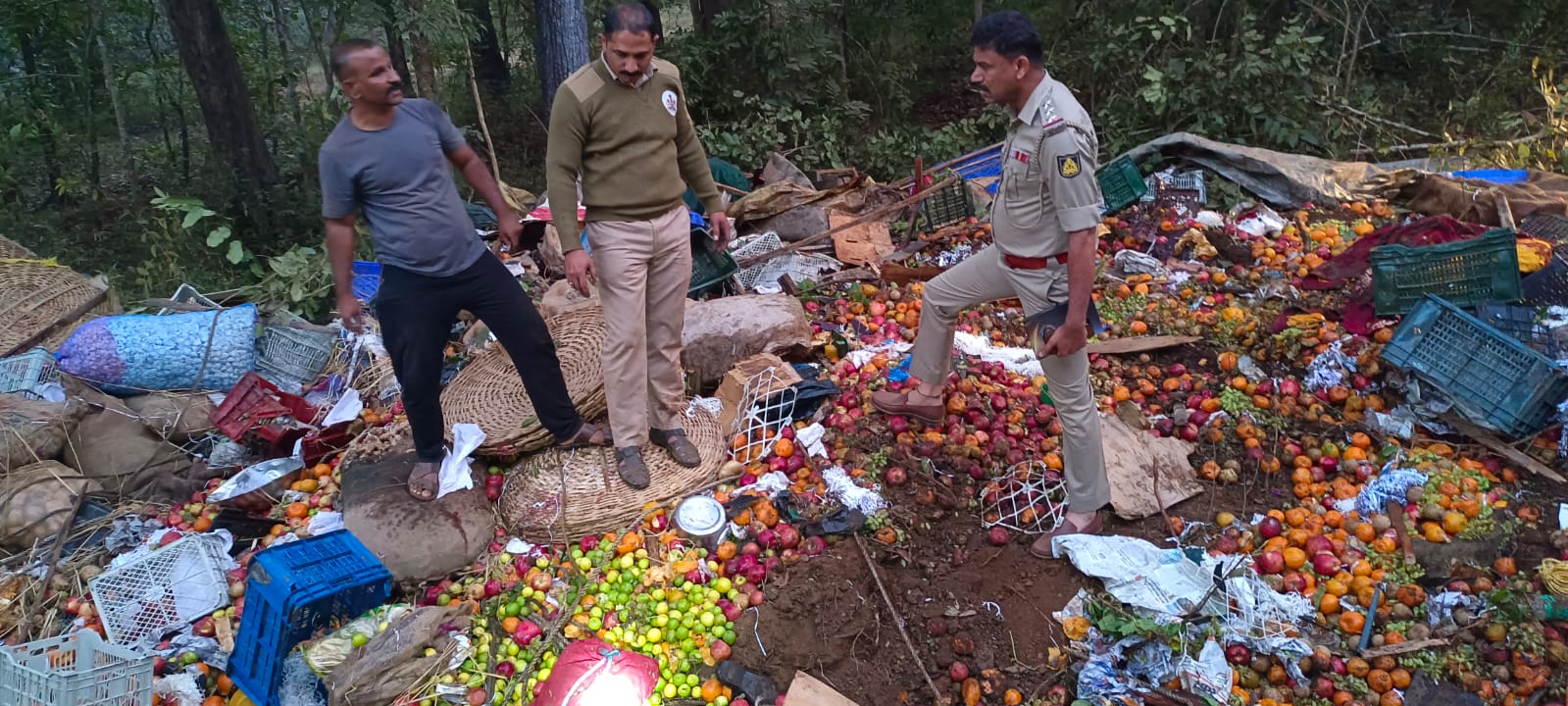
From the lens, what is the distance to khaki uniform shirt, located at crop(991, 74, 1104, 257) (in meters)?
3.08

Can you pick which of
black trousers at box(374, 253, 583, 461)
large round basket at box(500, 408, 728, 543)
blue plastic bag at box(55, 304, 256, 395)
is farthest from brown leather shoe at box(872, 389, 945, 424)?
blue plastic bag at box(55, 304, 256, 395)

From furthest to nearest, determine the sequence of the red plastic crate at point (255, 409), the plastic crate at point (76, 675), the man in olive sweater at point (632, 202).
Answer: the red plastic crate at point (255, 409), the man in olive sweater at point (632, 202), the plastic crate at point (76, 675)

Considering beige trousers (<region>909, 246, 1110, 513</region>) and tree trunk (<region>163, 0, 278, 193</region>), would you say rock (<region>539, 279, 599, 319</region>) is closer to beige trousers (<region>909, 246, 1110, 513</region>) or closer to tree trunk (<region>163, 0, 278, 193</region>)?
beige trousers (<region>909, 246, 1110, 513</region>)

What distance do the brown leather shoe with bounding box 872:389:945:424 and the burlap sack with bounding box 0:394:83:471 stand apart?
4.05 meters

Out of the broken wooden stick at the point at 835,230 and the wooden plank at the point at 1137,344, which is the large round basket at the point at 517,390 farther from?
the wooden plank at the point at 1137,344

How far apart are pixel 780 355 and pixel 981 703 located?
97.5 inches

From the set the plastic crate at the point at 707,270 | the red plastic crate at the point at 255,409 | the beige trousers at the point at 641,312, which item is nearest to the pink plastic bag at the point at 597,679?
the beige trousers at the point at 641,312

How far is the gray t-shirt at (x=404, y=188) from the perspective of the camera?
3514 mm

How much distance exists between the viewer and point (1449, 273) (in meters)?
4.84

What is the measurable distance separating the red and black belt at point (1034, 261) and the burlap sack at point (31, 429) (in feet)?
15.2

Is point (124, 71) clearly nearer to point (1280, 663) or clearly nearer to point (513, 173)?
point (513, 173)

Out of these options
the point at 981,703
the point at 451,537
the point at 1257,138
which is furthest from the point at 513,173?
the point at 981,703

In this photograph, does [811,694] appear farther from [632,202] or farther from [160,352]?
[160,352]

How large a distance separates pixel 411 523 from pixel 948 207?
187 inches
